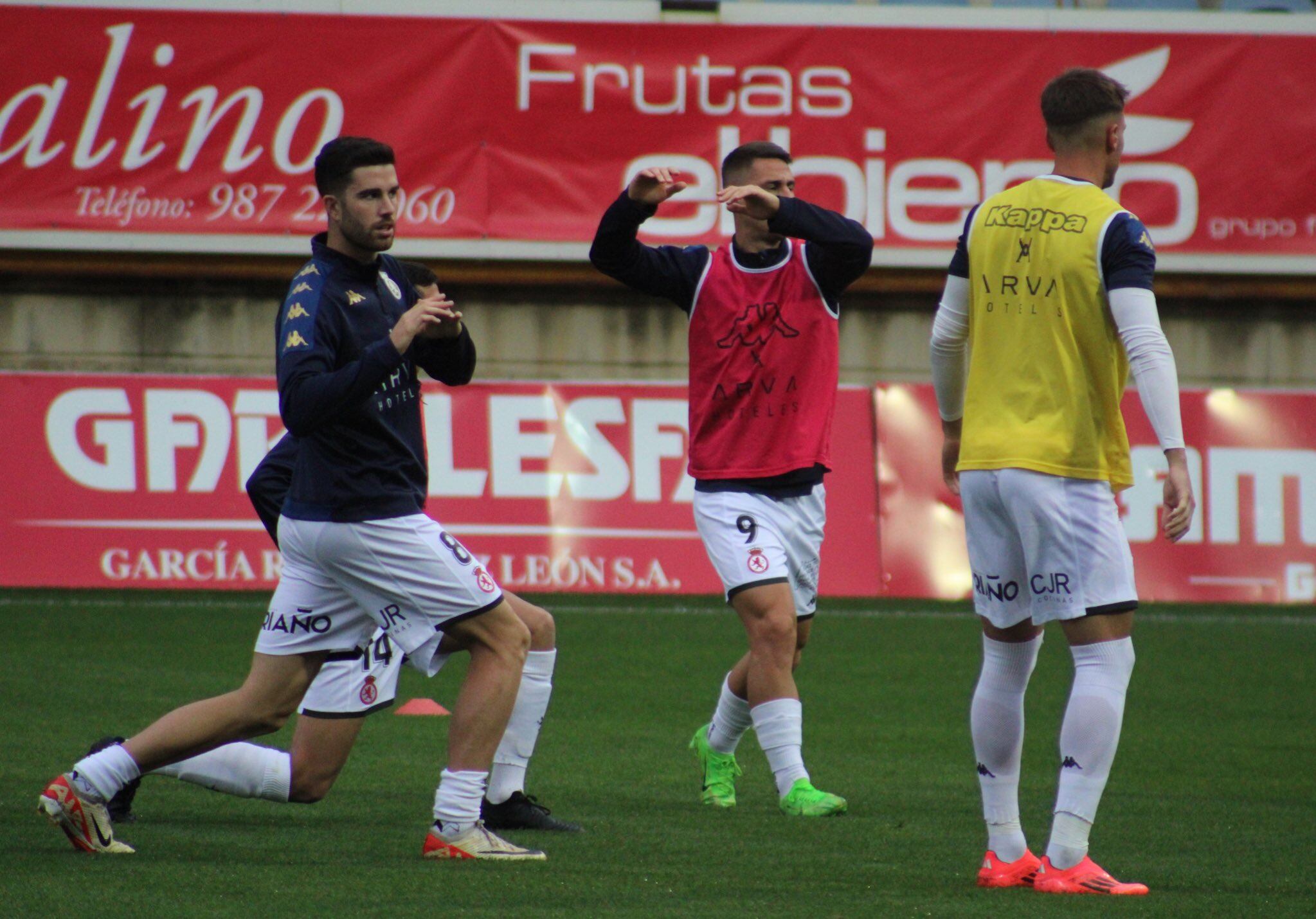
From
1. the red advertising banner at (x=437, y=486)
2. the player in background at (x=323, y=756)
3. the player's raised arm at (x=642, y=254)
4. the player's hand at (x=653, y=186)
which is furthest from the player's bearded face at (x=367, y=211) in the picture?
the red advertising banner at (x=437, y=486)

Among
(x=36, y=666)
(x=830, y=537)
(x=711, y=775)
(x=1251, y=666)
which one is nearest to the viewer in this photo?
(x=711, y=775)

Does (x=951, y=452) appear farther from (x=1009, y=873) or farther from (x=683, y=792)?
(x=683, y=792)

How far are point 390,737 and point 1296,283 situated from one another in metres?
12.9

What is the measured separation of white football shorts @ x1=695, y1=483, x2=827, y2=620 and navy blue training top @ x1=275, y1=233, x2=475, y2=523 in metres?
1.43

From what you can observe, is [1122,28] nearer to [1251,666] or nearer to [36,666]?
[1251,666]

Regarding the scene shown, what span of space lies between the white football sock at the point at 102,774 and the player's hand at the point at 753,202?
2259 mm

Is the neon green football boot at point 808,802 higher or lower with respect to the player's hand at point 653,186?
lower

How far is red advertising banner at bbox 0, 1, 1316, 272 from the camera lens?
16906 millimetres

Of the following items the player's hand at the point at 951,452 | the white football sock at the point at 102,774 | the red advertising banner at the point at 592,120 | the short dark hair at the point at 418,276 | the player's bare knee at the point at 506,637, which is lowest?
the white football sock at the point at 102,774

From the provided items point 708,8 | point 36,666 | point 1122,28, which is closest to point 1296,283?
point 1122,28

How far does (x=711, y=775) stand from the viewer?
6.41 metres

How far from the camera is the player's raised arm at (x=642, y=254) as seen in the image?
5848mm

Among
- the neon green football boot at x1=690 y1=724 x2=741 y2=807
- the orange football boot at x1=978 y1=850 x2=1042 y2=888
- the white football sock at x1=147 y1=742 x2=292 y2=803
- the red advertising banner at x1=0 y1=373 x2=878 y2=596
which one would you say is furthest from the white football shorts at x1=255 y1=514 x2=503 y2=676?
the red advertising banner at x1=0 y1=373 x2=878 y2=596

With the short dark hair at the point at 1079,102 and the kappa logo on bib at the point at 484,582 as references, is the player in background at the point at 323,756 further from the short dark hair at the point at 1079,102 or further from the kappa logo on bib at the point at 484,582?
the short dark hair at the point at 1079,102
